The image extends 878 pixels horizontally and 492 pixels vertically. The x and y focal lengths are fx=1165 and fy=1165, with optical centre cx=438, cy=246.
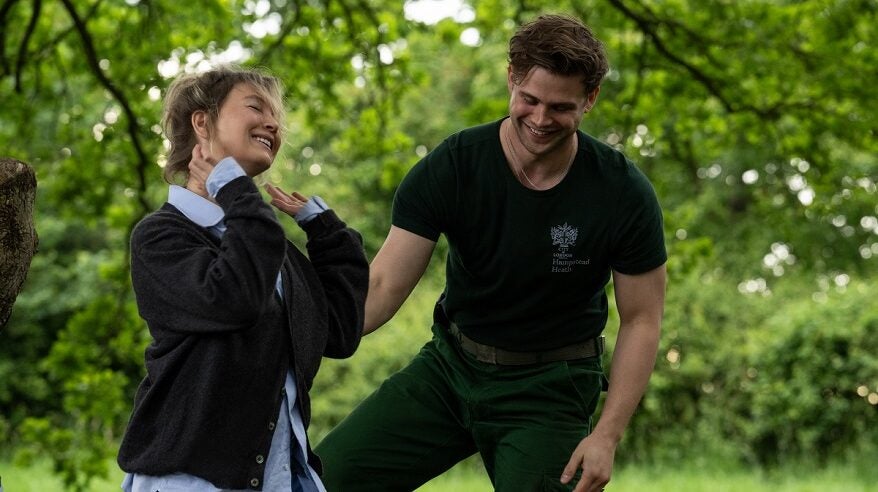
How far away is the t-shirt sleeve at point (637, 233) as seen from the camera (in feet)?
12.1

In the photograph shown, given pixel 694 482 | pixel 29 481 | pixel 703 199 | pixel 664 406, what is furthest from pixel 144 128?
pixel 703 199

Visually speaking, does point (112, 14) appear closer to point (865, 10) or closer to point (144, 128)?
point (144, 128)

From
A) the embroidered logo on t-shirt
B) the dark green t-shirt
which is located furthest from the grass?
the embroidered logo on t-shirt

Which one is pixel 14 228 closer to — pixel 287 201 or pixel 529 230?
pixel 287 201

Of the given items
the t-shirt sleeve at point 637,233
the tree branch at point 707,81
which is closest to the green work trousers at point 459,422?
the t-shirt sleeve at point 637,233

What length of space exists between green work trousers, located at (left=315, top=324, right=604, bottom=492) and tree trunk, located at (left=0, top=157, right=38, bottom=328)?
117 cm

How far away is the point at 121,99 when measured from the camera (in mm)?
7934

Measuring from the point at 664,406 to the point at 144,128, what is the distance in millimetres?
6574

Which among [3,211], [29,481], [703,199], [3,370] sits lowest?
[703,199]

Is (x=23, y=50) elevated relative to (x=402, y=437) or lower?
lower

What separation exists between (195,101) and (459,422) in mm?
1526

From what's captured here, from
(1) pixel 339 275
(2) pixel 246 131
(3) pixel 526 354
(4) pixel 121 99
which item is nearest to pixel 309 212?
(1) pixel 339 275

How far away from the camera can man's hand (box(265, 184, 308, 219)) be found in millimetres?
2990

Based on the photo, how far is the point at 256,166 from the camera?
9.32 feet
